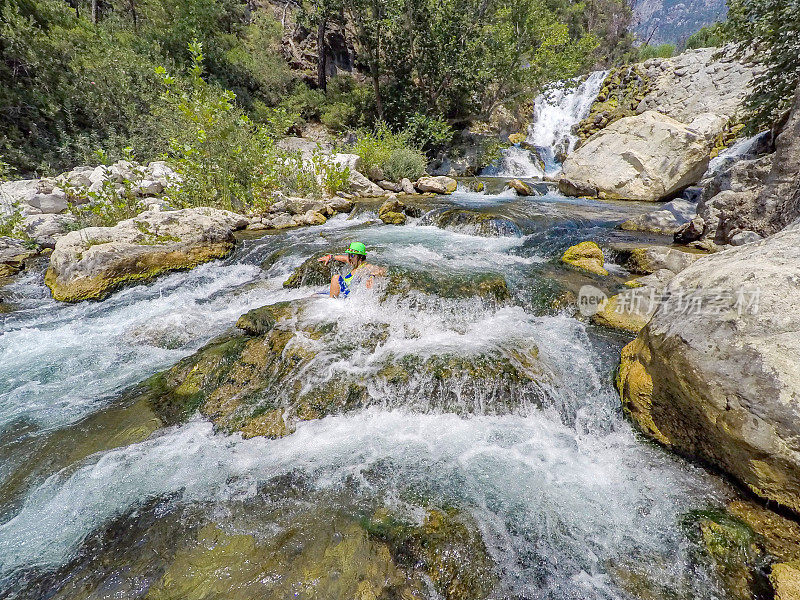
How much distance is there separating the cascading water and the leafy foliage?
1104 cm

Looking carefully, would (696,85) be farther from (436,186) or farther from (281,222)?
(281,222)

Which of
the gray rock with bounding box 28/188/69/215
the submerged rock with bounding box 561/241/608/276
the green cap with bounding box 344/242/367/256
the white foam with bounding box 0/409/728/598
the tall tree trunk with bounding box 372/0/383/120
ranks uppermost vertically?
the tall tree trunk with bounding box 372/0/383/120

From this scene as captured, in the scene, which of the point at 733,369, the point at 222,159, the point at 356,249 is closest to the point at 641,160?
the point at 356,249

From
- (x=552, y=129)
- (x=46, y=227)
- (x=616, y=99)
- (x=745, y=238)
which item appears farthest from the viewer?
(x=552, y=129)

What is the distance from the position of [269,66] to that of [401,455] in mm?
26355

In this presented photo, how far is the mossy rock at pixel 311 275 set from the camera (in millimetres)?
6160

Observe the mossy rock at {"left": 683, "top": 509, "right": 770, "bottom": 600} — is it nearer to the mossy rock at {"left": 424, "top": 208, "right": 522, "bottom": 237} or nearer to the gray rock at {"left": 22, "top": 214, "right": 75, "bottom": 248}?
the mossy rock at {"left": 424, "top": 208, "right": 522, "bottom": 237}

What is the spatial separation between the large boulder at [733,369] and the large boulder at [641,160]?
36.0ft

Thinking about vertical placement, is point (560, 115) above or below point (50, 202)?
above

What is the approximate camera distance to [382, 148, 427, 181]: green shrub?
14.7 m

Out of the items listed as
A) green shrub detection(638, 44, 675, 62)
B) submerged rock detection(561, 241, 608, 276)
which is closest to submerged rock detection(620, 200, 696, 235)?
submerged rock detection(561, 241, 608, 276)

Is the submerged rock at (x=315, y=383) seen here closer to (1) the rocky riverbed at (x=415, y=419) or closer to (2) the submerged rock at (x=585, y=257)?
(1) the rocky riverbed at (x=415, y=419)

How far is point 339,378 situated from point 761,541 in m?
3.52

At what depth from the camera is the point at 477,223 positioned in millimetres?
8852
